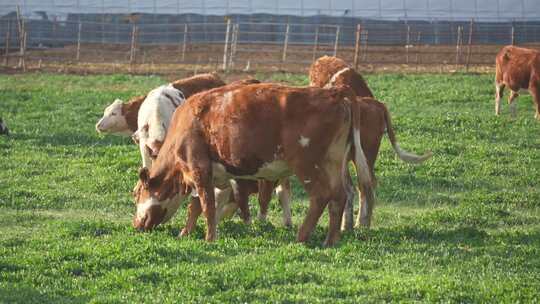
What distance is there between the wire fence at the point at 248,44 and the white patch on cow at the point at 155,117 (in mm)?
19056

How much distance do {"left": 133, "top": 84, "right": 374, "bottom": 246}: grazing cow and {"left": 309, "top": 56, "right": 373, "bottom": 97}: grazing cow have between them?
4.04 meters

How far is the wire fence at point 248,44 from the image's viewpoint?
118ft

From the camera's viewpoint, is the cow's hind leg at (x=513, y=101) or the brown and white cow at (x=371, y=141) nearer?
the brown and white cow at (x=371, y=141)

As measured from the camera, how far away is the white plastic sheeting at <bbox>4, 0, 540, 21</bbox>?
50844 mm

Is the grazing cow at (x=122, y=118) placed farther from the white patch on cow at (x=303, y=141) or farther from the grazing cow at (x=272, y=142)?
the white patch on cow at (x=303, y=141)

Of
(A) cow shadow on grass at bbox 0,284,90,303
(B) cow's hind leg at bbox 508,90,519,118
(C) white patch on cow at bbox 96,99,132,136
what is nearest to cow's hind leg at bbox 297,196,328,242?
(A) cow shadow on grass at bbox 0,284,90,303

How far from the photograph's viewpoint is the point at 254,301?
8.34m

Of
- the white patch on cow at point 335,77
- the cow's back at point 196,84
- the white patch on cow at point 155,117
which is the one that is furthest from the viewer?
the white patch on cow at point 335,77

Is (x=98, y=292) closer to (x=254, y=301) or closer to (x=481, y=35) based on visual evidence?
(x=254, y=301)

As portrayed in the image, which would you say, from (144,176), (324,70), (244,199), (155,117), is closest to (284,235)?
(244,199)

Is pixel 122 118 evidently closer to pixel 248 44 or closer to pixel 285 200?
pixel 285 200

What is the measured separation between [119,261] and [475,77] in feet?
71.0

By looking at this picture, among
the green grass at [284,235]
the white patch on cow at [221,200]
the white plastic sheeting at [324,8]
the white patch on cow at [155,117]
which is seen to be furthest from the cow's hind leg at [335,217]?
the white plastic sheeting at [324,8]

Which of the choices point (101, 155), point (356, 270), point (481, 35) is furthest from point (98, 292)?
point (481, 35)
